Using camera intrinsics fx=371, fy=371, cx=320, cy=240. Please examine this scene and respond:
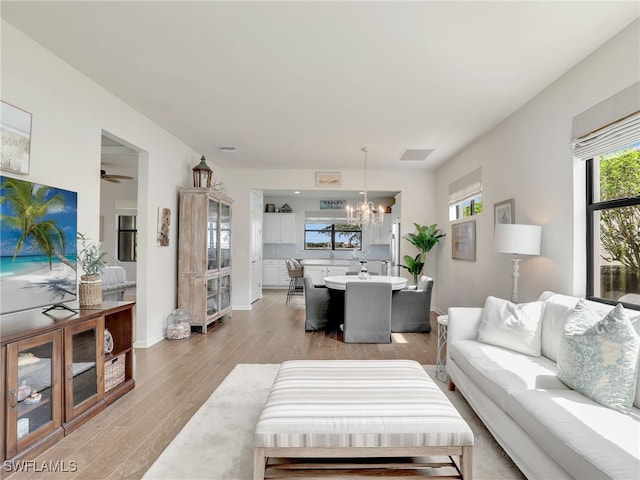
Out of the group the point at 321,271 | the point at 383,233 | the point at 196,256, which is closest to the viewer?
the point at 196,256

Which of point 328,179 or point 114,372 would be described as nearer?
point 114,372

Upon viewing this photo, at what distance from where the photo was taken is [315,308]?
17.0ft

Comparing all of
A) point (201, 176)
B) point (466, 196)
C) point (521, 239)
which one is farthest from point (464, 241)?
point (201, 176)

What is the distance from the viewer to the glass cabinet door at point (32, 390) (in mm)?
1926

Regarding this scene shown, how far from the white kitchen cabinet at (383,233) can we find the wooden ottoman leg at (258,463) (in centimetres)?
840

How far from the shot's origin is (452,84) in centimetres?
325

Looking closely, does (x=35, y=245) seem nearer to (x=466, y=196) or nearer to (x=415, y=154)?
(x=415, y=154)

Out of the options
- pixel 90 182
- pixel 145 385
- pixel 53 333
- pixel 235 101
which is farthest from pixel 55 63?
pixel 145 385

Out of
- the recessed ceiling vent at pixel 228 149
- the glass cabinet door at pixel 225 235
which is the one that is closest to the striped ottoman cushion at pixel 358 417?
the glass cabinet door at pixel 225 235

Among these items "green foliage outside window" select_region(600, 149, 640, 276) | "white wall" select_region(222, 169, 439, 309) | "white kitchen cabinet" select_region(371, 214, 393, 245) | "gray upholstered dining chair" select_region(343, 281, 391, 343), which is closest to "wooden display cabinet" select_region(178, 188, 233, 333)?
→ "white wall" select_region(222, 169, 439, 309)

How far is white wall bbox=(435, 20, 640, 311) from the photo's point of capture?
2609mm

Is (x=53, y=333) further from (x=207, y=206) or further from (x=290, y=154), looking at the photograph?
(x=290, y=154)

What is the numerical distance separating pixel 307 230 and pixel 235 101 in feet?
22.4

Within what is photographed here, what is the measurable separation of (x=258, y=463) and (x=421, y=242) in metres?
5.38
